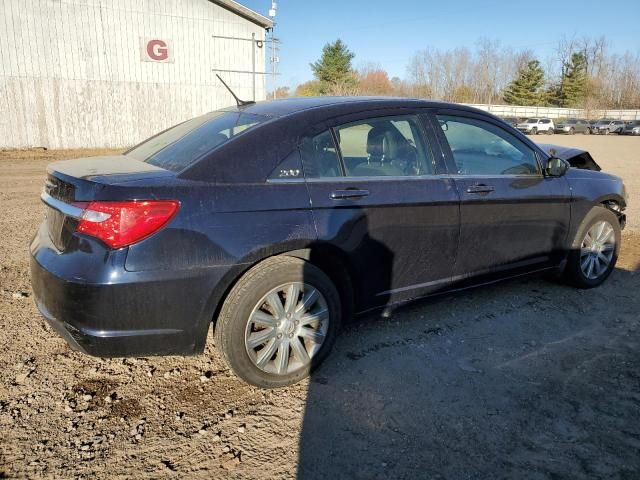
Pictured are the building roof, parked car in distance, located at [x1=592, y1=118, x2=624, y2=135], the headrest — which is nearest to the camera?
the headrest

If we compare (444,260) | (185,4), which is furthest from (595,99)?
(444,260)

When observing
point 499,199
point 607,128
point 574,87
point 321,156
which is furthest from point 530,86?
point 321,156

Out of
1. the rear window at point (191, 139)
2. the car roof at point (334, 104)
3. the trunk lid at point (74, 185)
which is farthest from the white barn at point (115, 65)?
the trunk lid at point (74, 185)

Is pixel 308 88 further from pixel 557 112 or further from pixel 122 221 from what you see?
pixel 122 221

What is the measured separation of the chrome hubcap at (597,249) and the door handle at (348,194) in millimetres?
2545

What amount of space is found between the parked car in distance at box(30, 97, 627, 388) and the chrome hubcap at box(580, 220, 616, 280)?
0.73 metres

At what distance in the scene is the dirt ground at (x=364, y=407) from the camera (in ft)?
7.77

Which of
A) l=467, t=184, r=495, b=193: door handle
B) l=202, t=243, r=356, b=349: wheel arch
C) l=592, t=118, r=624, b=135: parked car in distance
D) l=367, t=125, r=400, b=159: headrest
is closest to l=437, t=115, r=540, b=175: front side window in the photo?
l=467, t=184, r=495, b=193: door handle

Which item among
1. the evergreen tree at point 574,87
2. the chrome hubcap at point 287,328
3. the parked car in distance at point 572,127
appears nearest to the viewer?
the chrome hubcap at point 287,328

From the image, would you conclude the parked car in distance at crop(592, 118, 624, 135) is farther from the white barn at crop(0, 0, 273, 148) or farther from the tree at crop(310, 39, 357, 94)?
the white barn at crop(0, 0, 273, 148)

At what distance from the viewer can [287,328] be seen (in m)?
2.94

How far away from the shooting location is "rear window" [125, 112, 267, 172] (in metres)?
Answer: 2.93

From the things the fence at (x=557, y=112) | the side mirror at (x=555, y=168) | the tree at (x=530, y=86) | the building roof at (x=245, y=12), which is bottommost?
the side mirror at (x=555, y=168)

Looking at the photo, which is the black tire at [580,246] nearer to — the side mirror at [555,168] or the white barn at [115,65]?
the side mirror at [555,168]
